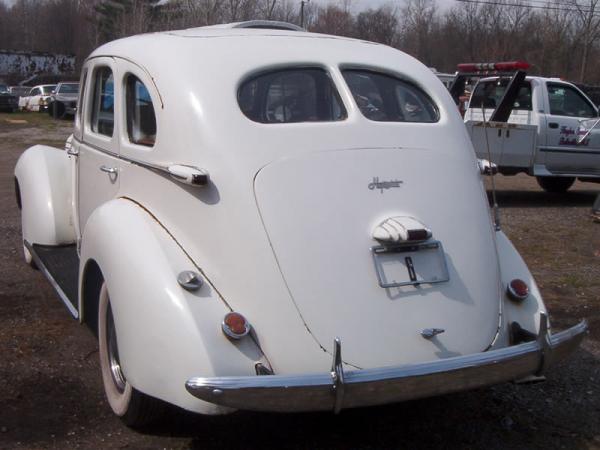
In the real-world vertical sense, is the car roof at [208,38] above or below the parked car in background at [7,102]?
above

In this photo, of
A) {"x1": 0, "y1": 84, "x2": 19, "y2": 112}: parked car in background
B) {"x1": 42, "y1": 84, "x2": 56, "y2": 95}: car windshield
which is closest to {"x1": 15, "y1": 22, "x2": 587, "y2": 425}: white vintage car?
{"x1": 0, "y1": 84, "x2": 19, "y2": 112}: parked car in background

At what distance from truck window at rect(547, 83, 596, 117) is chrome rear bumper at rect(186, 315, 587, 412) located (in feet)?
29.5

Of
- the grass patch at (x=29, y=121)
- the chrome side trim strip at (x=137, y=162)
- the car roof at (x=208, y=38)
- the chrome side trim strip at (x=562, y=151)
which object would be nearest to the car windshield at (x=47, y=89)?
the grass patch at (x=29, y=121)

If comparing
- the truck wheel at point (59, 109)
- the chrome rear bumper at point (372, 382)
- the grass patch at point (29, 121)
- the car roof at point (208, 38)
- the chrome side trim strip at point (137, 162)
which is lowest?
the grass patch at point (29, 121)

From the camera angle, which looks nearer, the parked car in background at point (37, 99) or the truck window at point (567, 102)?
the truck window at point (567, 102)

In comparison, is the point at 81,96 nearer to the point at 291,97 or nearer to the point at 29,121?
the point at 291,97

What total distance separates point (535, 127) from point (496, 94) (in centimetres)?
137

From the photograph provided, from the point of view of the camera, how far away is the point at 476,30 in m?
47.6

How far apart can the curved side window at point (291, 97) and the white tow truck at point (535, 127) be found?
7.01m

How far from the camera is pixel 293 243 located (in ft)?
11.5

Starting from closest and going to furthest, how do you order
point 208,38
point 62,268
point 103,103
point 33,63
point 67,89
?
point 208,38
point 103,103
point 62,268
point 67,89
point 33,63

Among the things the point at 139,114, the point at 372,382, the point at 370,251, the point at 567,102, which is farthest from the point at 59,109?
the point at 567,102

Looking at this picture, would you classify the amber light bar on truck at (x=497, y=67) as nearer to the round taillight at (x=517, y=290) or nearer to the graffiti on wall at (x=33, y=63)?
the round taillight at (x=517, y=290)

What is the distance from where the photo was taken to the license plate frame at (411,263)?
11.8ft
